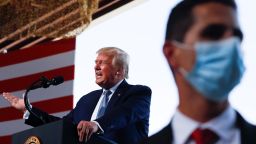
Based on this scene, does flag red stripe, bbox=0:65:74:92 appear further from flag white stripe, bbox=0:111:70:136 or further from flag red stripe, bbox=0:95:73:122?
flag white stripe, bbox=0:111:70:136

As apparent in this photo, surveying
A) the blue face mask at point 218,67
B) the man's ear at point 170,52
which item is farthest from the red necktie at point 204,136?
the man's ear at point 170,52

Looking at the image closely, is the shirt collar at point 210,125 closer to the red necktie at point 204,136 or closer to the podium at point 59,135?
the red necktie at point 204,136

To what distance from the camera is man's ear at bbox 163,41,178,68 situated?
194 cm

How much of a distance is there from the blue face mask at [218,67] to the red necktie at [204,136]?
0.37 feet

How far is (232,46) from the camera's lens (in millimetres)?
1843

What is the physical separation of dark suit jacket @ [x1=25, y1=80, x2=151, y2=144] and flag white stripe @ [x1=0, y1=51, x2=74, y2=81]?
6.82 feet

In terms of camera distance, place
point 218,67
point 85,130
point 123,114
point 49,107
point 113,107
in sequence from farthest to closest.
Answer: point 49,107
point 113,107
point 123,114
point 85,130
point 218,67

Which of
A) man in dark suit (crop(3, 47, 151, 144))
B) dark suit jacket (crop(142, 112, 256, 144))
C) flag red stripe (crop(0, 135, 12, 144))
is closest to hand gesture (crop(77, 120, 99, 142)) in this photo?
man in dark suit (crop(3, 47, 151, 144))

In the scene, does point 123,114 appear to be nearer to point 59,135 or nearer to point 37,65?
point 59,135

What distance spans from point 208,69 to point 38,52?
3.44m

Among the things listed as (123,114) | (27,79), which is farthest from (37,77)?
(123,114)

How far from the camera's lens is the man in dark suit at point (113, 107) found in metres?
2.40

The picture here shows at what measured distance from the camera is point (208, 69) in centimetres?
186

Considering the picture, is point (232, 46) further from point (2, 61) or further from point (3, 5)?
point (2, 61)
